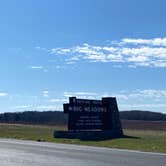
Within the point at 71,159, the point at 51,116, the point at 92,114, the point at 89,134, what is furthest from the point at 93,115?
the point at 51,116

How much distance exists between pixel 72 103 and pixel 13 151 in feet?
51.9

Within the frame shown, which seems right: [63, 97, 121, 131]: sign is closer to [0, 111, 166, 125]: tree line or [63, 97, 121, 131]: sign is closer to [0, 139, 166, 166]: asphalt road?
[0, 139, 166, 166]: asphalt road

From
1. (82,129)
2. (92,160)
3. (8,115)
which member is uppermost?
(8,115)

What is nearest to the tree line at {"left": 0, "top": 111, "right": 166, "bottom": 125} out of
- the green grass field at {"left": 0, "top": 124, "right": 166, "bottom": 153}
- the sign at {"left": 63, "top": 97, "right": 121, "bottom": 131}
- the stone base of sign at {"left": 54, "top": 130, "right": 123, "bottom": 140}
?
the sign at {"left": 63, "top": 97, "right": 121, "bottom": 131}

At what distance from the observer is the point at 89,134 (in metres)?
36.5

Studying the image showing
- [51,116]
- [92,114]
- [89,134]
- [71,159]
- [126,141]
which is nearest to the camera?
[71,159]

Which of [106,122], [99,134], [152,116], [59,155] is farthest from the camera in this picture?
[152,116]

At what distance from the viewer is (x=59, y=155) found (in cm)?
2011

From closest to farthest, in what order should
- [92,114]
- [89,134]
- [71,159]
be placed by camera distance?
[71,159]
[89,134]
[92,114]

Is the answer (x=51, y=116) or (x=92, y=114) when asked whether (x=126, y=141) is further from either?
(x=51, y=116)

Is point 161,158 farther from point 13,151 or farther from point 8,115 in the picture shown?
point 8,115

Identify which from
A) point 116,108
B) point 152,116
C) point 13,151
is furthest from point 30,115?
point 13,151

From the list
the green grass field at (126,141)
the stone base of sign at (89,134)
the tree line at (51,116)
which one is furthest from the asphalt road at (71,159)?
the tree line at (51,116)

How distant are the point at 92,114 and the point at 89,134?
3258mm
